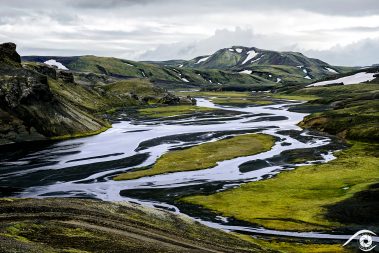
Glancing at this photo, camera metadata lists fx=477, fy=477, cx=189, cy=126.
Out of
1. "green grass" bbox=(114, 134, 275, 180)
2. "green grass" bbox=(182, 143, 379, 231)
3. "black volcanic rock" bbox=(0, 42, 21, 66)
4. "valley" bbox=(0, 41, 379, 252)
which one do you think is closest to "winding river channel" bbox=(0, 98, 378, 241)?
"valley" bbox=(0, 41, 379, 252)

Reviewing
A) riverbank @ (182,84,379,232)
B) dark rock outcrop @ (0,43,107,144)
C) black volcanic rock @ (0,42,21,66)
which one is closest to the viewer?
riverbank @ (182,84,379,232)

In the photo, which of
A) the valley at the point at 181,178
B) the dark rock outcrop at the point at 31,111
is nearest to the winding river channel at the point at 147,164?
the valley at the point at 181,178

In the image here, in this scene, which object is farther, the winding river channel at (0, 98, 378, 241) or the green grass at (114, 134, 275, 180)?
the green grass at (114, 134, 275, 180)

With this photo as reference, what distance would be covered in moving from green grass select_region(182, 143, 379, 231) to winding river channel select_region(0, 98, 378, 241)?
9.19 feet

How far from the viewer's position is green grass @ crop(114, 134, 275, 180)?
9112 cm

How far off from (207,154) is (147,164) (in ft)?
52.1

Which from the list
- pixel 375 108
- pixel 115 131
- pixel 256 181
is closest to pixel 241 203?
pixel 256 181

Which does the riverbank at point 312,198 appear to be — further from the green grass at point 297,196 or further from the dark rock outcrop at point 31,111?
the dark rock outcrop at point 31,111

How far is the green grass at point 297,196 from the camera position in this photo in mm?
59816

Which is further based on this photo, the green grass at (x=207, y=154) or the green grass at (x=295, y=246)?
the green grass at (x=207, y=154)

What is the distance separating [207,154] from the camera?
105938mm

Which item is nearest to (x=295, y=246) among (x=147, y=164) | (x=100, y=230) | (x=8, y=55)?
(x=100, y=230)

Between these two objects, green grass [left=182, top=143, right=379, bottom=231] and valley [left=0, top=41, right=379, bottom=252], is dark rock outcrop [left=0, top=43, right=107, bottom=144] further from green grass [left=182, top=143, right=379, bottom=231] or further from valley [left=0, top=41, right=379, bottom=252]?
green grass [left=182, top=143, right=379, bottom=231]

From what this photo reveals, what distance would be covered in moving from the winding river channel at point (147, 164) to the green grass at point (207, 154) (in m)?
2.54
